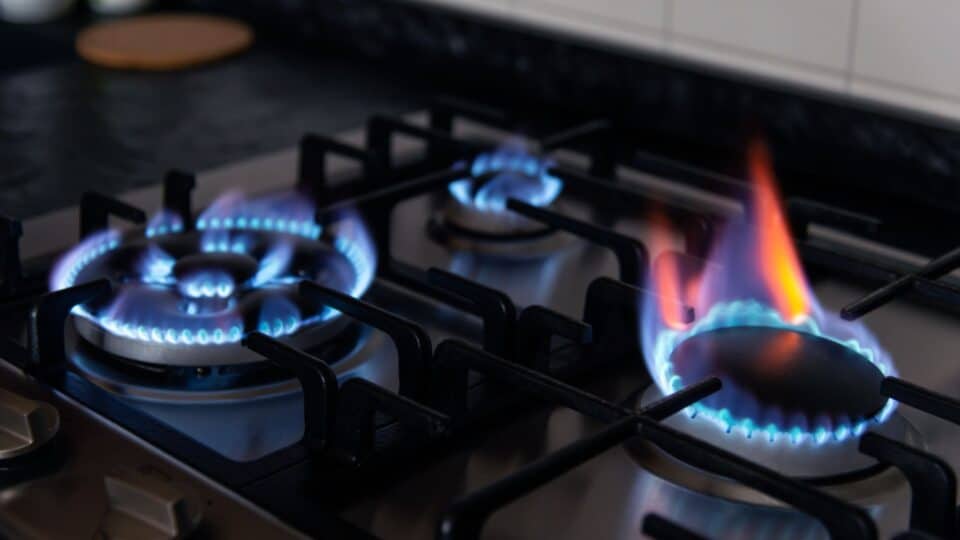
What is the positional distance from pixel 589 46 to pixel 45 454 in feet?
2.28

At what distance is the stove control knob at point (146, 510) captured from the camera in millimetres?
610

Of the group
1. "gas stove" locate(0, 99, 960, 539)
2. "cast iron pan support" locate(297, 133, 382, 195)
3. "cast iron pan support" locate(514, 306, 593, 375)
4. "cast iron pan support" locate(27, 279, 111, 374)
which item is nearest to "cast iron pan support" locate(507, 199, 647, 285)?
"gas stove" locate(0, 99, 960, 539)

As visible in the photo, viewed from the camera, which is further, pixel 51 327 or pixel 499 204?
pixel 499 204

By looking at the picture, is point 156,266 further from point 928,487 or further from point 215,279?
point 928,487

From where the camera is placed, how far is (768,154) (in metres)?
1.12

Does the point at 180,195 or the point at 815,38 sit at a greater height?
the point at 815,38

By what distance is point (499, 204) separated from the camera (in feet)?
3.36

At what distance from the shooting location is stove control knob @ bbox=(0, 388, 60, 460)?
678 mm

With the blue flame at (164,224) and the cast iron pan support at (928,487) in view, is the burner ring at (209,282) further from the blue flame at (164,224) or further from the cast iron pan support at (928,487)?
the cast iron pan support at (928,487)

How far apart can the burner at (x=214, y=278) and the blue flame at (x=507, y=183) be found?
4.3 inches

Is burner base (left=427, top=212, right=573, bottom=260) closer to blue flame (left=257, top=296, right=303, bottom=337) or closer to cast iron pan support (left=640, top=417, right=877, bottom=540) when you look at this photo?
blue flame (left=257, top=296, right=303, bottom=337)

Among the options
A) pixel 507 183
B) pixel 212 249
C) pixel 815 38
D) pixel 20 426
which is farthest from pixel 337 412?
pixel 815 38

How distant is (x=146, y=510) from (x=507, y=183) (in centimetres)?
50

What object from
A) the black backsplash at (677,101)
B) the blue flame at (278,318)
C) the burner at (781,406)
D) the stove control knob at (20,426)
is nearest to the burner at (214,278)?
the blue flame at (278,318)
